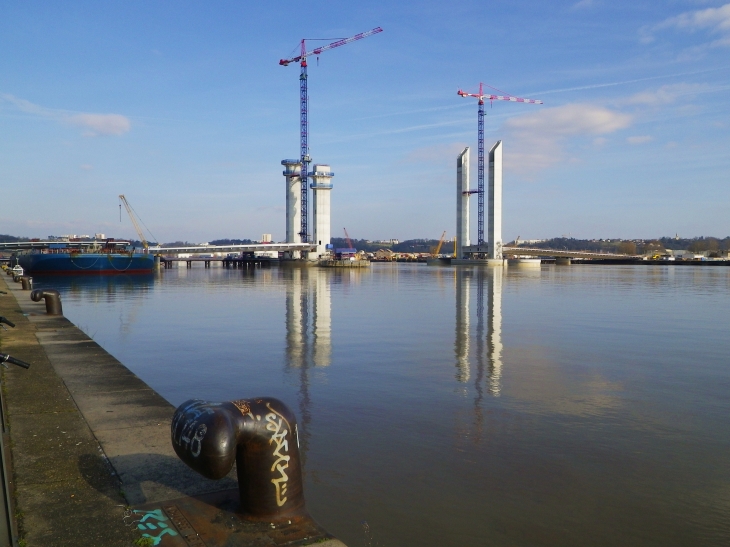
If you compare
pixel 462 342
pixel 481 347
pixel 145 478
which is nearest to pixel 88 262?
pixel 462 342

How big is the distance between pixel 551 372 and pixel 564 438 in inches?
218

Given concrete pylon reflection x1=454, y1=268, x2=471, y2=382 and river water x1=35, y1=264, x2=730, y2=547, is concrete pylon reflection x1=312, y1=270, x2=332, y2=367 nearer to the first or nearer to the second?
river water x1=35, y1=264, x2=730, y2=547

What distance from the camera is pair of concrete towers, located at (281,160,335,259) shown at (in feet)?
517

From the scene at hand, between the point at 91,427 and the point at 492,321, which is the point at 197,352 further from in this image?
the point at 492,321

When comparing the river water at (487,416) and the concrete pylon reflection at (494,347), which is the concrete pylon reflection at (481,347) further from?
the river water at (487,416)

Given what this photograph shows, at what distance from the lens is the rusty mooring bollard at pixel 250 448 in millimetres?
5023

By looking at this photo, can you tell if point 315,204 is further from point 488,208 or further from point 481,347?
point 481,347

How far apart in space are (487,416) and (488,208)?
A: 13612cm

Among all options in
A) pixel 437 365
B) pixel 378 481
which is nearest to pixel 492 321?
pixel 437 365

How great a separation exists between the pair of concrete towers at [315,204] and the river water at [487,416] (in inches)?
5207

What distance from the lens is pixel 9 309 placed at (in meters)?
24.3

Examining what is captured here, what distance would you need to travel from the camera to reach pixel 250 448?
211 inches

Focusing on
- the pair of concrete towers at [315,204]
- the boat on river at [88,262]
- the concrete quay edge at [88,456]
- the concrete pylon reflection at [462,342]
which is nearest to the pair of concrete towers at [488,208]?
the pair of concrete towers at [315,204]

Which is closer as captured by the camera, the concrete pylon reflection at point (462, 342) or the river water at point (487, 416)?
the river water at point (487, 416)
